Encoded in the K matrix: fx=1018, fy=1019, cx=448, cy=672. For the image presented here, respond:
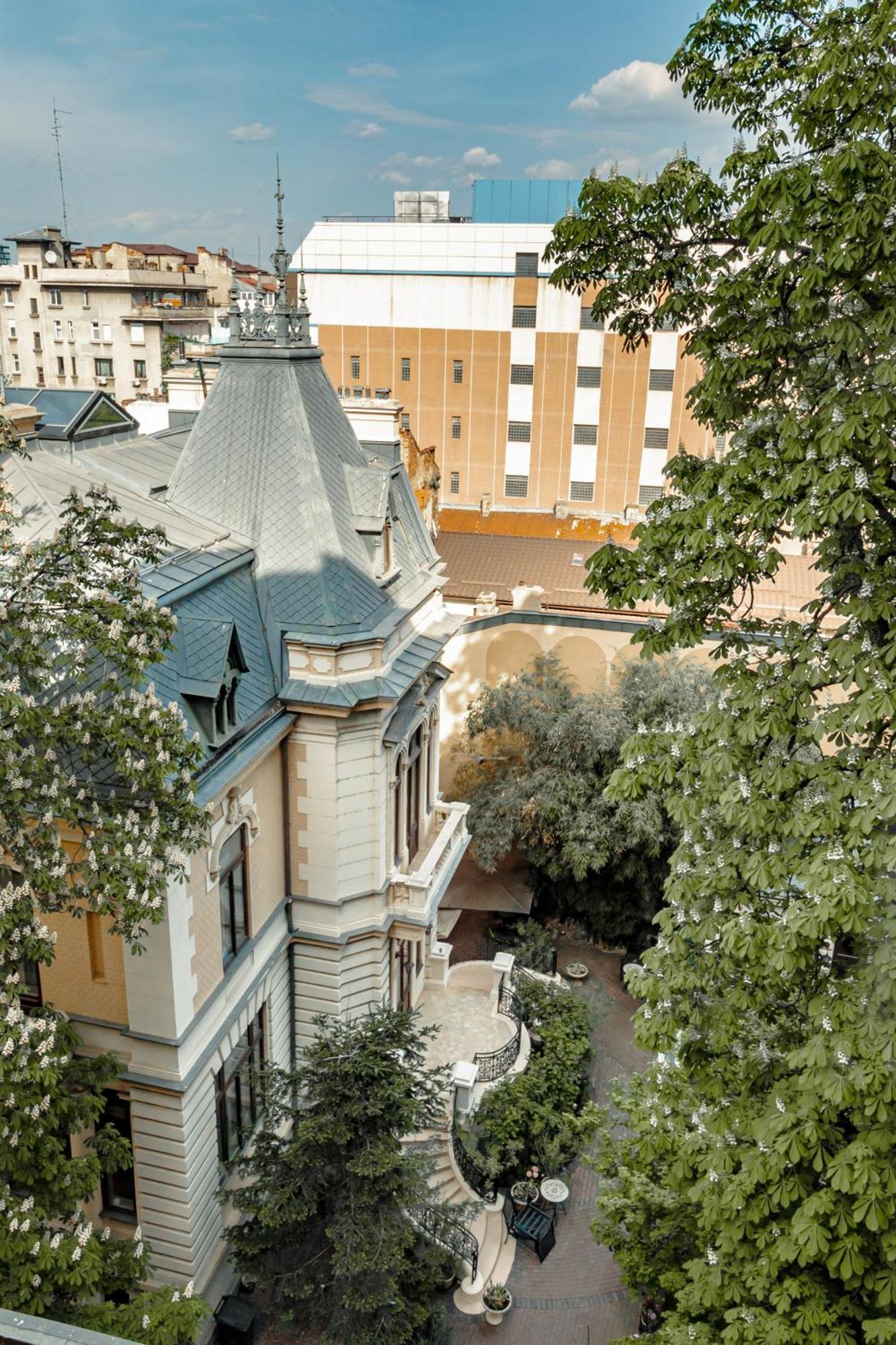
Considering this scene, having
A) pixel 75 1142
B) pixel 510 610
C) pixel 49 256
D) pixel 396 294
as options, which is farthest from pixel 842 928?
pixel 49 256

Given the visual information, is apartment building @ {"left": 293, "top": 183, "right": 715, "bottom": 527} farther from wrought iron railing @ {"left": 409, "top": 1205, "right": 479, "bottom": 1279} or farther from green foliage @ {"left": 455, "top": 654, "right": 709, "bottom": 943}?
wrought iron railing @ {"left": 409, "top": 1205, "right": 479, "bottom": 1279}

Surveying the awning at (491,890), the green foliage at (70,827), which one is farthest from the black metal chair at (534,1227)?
the green foliage at (70,827)

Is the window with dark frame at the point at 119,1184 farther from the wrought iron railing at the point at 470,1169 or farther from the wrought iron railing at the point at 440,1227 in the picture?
the wrought iron railing at the point at 470,1169

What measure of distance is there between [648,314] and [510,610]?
19.7 m

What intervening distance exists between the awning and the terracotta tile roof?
326 inches

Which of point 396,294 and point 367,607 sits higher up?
point 396,294

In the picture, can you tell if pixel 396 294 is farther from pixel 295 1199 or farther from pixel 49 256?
pixel 295 1199

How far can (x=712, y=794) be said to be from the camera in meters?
10.1

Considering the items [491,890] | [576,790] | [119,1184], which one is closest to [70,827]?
[119,1184]

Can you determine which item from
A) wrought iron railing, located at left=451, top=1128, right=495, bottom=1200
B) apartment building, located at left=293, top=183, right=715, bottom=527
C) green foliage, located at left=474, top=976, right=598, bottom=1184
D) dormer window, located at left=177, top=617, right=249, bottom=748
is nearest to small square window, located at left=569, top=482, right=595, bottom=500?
apartment building, located at left=293, top=183, right=715, bottom=527

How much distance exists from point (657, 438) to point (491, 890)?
87.1ft

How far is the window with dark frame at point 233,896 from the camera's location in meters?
15.9

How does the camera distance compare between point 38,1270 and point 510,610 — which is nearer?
point 38,1270

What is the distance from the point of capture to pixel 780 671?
33.1 ft
